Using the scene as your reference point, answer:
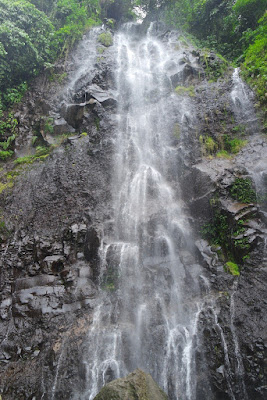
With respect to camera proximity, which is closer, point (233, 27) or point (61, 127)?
point (61, 127)

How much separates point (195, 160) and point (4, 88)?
37.4 feet

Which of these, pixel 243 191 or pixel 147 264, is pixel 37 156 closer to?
pixel 147 264

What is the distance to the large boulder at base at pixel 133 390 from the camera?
12.3 feet

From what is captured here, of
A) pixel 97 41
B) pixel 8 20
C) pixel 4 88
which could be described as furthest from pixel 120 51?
pixel 4 88

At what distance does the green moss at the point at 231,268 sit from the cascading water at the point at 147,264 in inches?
39.0

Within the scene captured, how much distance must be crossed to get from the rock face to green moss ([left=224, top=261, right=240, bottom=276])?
0.44ft

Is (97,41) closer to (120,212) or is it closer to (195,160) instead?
(195,160)

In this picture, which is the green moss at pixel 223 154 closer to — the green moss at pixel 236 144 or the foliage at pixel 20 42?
the green moss at pixel 236 144

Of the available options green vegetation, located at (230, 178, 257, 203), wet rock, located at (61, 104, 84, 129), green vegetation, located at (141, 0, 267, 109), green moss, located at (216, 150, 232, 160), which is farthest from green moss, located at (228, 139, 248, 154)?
wet rock, located at (61, 104, 84, 129)

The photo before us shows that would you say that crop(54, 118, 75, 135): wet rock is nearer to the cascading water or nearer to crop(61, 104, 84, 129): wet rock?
crop(61, 104, 84, 129): wet rock

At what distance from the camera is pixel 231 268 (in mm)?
7887

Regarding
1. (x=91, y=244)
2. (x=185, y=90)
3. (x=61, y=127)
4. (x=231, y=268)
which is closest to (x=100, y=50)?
(x=185, y=90)

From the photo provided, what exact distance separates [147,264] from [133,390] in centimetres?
491

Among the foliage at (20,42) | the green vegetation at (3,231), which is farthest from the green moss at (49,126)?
the green vegetation at (3,231)
